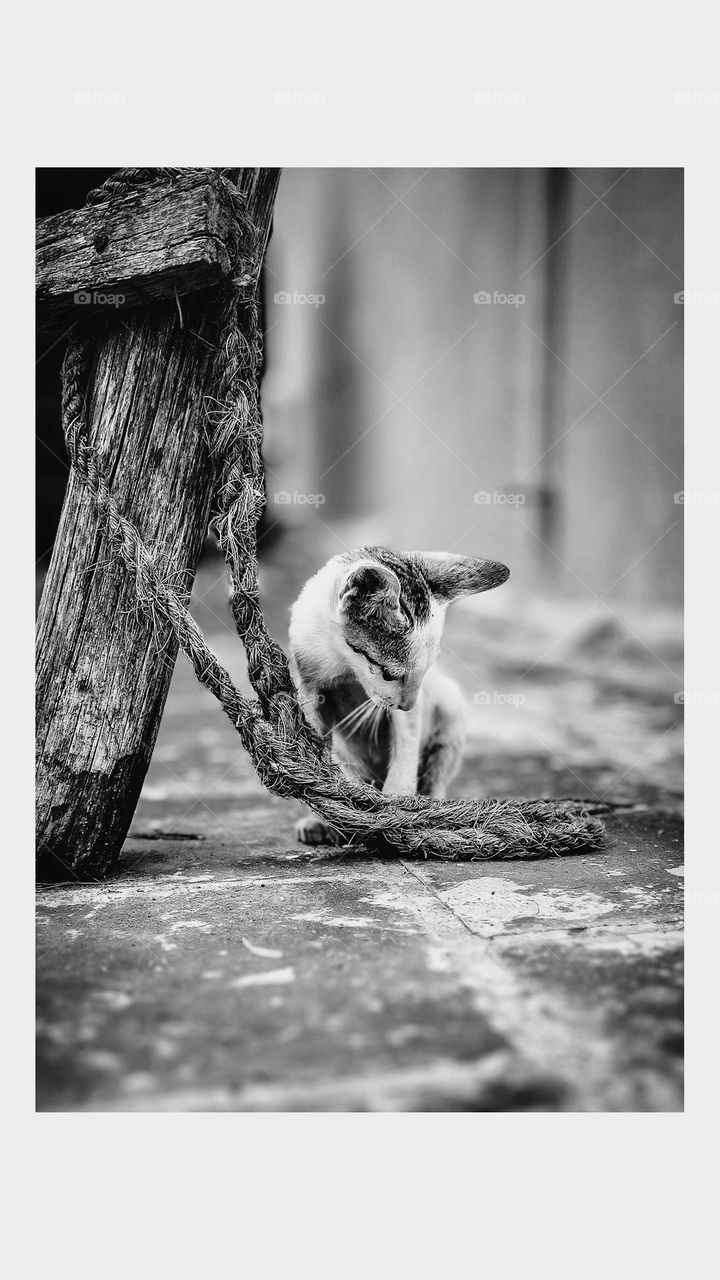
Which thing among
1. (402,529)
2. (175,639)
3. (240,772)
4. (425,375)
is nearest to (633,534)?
(425,375)

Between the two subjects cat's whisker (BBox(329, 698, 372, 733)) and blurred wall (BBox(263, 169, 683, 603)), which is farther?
blurred wall (BBox(263, 169, 683, 603))

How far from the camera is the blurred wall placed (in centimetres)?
A: 502

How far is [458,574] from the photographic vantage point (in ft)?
9.35

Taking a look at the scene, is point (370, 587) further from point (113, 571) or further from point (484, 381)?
point (484, 381)

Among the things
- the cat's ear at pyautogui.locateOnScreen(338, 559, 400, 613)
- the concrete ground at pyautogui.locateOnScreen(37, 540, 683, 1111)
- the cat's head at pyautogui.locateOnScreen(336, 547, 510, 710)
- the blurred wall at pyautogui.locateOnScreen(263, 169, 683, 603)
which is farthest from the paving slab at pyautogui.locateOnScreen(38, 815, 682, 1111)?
the blurred wall at pyautogui.locateOnScreen(263, 169, 683, 603)

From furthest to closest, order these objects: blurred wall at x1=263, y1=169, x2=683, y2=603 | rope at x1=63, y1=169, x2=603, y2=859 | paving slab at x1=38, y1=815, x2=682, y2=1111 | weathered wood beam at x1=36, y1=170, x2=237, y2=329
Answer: blurred wall at x1=263, y1=169, x2=683, y2=603 → rope at x1=63, y1=169, x2=603, y2=859 → weathered wood beam at x1=36, y1=170, x2=237, y2=329 → paving slab at x1=38, y1=815, x2=682, y2=1111

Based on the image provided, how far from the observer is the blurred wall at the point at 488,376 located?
16.5 feet

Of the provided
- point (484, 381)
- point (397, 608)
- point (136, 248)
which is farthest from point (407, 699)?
point (484, 381)

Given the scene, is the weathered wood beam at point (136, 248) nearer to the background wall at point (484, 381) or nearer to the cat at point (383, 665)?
the cat at point (383, 665)

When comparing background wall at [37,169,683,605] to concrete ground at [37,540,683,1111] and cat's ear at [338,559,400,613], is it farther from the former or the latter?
concrete ground at [37,540,683,1111]

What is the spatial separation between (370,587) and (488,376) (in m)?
4.51

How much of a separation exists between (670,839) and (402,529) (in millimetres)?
5454

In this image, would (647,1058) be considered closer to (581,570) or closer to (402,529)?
(581,570)

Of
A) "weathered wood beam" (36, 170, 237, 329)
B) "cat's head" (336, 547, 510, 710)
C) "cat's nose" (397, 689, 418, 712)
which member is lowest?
"cat's nose" (397, 689, 418, 712)
